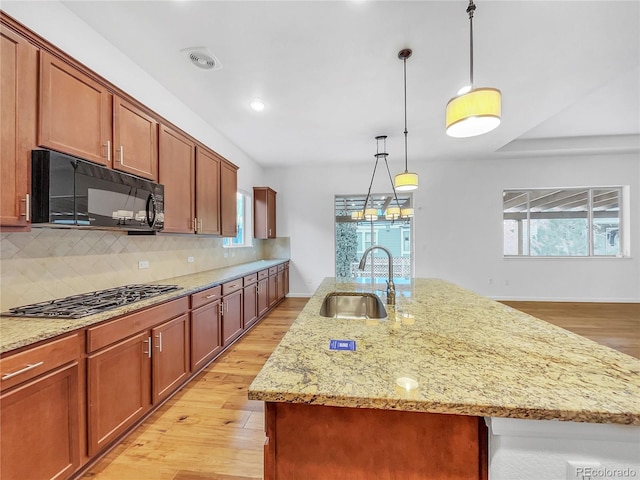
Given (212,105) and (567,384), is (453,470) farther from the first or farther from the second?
(212,105)

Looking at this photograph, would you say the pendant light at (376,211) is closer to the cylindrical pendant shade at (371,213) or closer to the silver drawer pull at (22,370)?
the cylindrical pendant shade at (371,213)

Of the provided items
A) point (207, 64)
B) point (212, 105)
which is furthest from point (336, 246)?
point (207, 64)

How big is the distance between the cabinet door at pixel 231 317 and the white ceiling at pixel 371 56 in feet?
7.66

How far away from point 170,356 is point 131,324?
564mm

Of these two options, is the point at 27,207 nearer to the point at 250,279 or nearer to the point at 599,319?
the point at 250,279

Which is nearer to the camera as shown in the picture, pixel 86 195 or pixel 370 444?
pixel 370 444

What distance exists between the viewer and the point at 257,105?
127 inches

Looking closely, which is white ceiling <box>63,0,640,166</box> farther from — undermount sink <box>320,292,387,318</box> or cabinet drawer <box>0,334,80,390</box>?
cabinet drawer <box>0,334,80,390</box>

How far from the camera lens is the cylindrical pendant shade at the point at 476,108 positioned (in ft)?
4.12

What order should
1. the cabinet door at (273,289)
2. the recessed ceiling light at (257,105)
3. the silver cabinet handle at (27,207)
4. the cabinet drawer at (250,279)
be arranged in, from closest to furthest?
1. the silver cabinet handle at (27,207)
2. the recessed ceiling light at (257,105)
3. the cabinet drawer at (250,279)
4. the cabinet door at (273,289)

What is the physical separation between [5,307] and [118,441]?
1052mm

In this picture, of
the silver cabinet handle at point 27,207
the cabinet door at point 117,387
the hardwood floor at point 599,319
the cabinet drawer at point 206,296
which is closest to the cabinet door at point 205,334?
the cabinet drawer at point 206,296

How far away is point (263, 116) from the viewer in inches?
139

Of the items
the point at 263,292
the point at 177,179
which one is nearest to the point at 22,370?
the point at 177,179
